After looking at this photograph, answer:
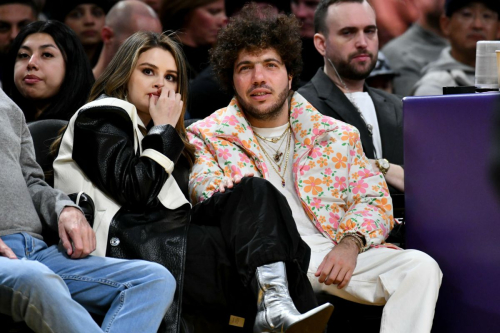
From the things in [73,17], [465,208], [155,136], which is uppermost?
[73,17]

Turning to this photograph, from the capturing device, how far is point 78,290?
2533 mm

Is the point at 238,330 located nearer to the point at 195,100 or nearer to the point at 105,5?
the point at 195,100

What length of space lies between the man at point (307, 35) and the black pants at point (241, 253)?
2073 millimetres

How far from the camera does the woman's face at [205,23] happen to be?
4.83 m

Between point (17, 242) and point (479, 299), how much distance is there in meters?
1.60

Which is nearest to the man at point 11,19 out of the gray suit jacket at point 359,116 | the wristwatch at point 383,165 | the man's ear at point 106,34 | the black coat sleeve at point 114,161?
the man's ear at point 106,34

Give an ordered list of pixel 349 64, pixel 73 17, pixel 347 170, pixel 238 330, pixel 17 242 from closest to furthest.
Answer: pixel 17 242 → pixel 238 330 → pixel 347 170 → pixel 349 64 → pixel 73 17

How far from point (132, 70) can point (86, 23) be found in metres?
1.62

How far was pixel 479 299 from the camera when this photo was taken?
286 cm

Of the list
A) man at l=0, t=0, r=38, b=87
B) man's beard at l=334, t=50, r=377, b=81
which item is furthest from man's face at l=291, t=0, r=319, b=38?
man at l=0, t=0, r=38, b=87

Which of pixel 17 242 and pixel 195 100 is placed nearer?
pixel 17 242

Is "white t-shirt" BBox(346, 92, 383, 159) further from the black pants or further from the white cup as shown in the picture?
the black pants

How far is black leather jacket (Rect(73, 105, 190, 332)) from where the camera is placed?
2752mm

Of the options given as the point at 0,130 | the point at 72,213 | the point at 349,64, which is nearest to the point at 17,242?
the point at 72,213
